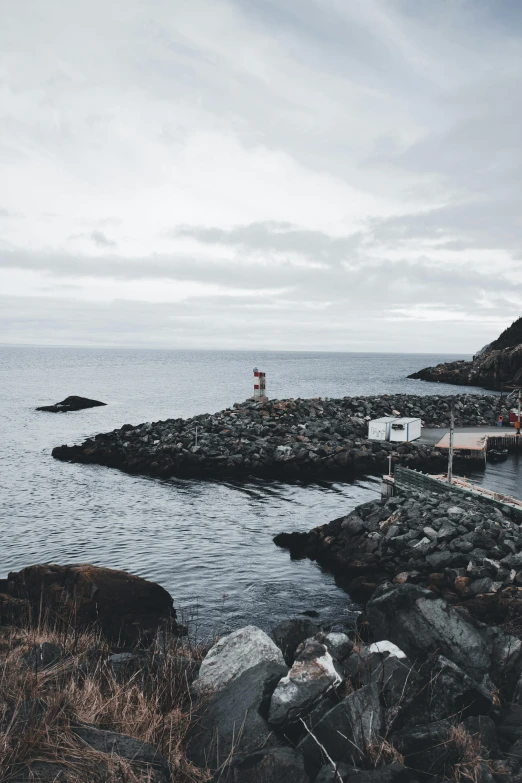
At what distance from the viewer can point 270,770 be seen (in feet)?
14.5

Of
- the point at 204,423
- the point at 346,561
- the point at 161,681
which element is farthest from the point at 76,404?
the point at 161,681

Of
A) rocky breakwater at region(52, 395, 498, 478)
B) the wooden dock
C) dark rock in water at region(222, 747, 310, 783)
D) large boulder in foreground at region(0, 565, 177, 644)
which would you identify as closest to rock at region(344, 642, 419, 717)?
dark rock in water at region(222, 747, 310, 783)

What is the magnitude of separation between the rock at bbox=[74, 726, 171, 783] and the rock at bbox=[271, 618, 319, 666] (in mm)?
2826

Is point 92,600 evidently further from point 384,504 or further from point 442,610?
point 384,504

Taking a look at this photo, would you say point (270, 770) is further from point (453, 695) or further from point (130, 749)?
point (453, 695)

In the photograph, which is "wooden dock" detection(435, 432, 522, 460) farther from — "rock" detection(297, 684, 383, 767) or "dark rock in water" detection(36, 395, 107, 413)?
"dark rock in water" detection(36, 395, 107, 413)

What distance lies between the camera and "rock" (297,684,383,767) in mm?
4652

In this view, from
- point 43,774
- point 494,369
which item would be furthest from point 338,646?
point 494,369

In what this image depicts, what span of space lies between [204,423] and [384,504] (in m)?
21.1

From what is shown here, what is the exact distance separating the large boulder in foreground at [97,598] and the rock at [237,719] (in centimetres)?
536

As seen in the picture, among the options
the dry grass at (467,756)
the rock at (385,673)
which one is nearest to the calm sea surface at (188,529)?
the rock at (385,673)

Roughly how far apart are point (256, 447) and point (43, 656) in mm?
27798

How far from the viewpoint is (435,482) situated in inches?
900

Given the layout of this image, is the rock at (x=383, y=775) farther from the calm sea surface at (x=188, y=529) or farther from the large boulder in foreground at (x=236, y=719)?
the calm sea surface at (x=188, y=529)
